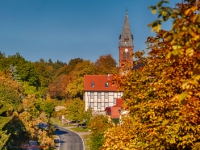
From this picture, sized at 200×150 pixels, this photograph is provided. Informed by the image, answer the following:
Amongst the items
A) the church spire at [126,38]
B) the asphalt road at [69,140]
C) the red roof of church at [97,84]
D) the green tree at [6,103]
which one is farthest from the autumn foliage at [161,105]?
the church spire at [126,38]

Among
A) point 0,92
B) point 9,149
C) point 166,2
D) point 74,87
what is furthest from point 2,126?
point 74,87

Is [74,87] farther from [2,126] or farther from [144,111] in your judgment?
[144,111]

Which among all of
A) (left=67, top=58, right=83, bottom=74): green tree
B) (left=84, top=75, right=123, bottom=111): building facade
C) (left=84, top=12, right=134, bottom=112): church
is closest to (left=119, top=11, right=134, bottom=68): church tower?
(left=84, top=12, right=134, bottom=112): church

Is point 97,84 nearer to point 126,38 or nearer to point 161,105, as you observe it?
point 126,38

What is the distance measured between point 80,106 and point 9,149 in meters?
31.3

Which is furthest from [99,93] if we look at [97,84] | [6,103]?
[6,103]

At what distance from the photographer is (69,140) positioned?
48.0 metres

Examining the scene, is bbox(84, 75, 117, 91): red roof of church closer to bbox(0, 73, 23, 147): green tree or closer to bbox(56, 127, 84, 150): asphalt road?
bbox(56, 127, 84, 150): asphalt road

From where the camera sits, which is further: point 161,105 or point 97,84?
point 97,84

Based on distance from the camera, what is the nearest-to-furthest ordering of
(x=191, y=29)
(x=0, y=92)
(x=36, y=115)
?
(x=191, y=29)
(x=0, y=92)
(x=36, y=115)

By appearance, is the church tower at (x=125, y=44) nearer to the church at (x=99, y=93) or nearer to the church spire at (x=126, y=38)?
the church spire at (x=126, y=38)

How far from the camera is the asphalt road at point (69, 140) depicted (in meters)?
43.1

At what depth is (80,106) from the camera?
5903cm

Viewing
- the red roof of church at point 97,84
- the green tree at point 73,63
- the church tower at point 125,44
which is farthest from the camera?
the green tree at point 73,63
